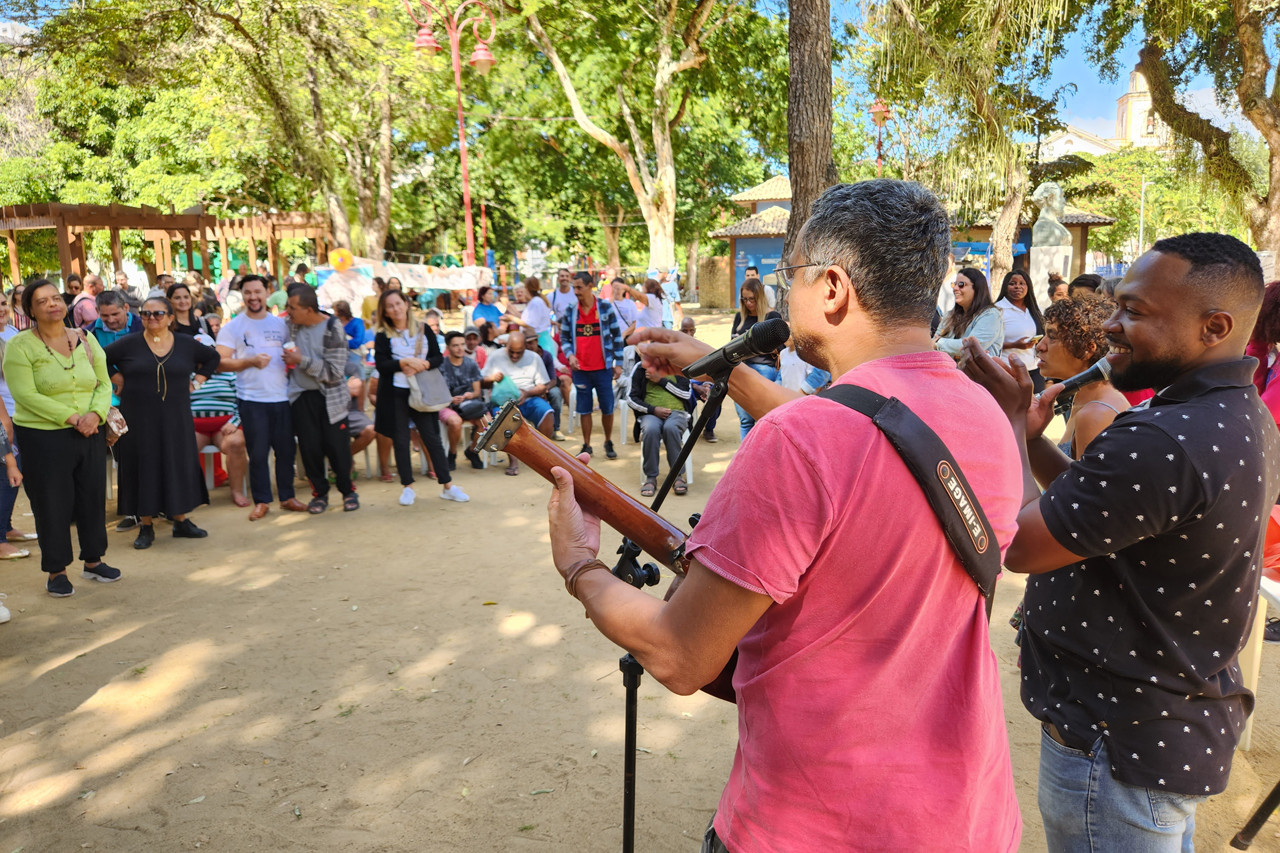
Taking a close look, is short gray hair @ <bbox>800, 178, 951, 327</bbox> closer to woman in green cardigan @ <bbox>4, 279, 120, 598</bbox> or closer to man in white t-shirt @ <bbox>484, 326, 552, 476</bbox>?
woman in green cardigan @ <bbox>4, 279, 120, 598</bbox>

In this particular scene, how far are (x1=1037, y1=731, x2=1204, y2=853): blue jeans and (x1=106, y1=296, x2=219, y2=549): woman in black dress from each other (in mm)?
6741

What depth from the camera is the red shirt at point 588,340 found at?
9.49 meters

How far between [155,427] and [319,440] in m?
1.41

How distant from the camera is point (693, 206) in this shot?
123 feet

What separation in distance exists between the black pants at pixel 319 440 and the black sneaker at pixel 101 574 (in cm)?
203

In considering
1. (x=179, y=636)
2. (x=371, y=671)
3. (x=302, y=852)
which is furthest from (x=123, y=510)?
(x=302, y=852)

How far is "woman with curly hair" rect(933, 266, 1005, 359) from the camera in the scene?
6.97 meters

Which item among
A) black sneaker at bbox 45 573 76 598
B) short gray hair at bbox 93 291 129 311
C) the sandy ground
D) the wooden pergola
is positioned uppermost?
the wooden pergola

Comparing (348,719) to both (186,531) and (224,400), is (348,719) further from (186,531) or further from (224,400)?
(224,400)

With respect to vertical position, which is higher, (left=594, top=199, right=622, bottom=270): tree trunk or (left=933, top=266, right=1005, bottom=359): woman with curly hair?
(left=594, top=199, right=622, bottom=270): tree trunk

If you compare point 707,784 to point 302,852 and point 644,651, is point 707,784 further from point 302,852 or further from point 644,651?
point 644,651

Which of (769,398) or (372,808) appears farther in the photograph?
(372,808)

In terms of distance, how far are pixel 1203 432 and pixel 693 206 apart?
1466 inches

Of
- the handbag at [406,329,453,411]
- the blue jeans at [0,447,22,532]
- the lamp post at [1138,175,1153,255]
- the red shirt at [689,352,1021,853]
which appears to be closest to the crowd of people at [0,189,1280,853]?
the red shirt at [689,352,1021,853]
